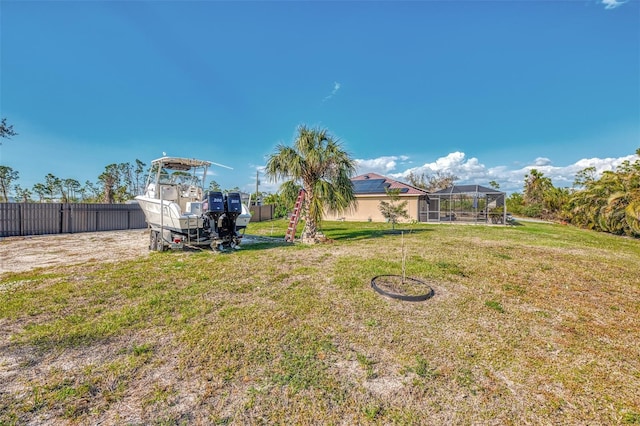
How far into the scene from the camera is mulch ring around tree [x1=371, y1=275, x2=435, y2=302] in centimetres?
379

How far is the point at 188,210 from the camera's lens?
7344 millimetres

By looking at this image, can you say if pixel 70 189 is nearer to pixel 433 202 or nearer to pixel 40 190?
pixel 40 190

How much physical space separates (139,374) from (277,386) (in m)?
1.16

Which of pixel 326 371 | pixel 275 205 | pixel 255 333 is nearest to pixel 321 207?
pixel 255 333

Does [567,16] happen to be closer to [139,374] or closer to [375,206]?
[375,206]

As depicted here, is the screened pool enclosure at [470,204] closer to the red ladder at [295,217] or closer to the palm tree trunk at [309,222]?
the palm tree trunk at [309,222]

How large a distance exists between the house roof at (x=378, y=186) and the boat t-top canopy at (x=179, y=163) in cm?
1291

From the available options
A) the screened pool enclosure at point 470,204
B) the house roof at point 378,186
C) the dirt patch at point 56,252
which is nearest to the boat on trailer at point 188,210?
the dirt patch at point 56,252

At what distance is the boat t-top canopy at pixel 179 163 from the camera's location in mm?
7461

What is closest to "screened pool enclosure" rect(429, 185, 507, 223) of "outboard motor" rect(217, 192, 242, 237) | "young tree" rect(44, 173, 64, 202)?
"outboard motor" rect(217, 192, 242, 237)

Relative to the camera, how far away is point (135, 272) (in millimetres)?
5012

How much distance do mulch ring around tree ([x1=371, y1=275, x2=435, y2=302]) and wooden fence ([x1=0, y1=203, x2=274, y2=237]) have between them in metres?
13.4

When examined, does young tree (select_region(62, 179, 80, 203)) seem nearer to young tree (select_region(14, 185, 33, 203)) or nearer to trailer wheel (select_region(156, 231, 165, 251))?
young tree (select_region(14, 185, 33, 203))

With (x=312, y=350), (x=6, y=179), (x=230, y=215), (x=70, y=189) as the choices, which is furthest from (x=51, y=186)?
(x=312, y=350)
